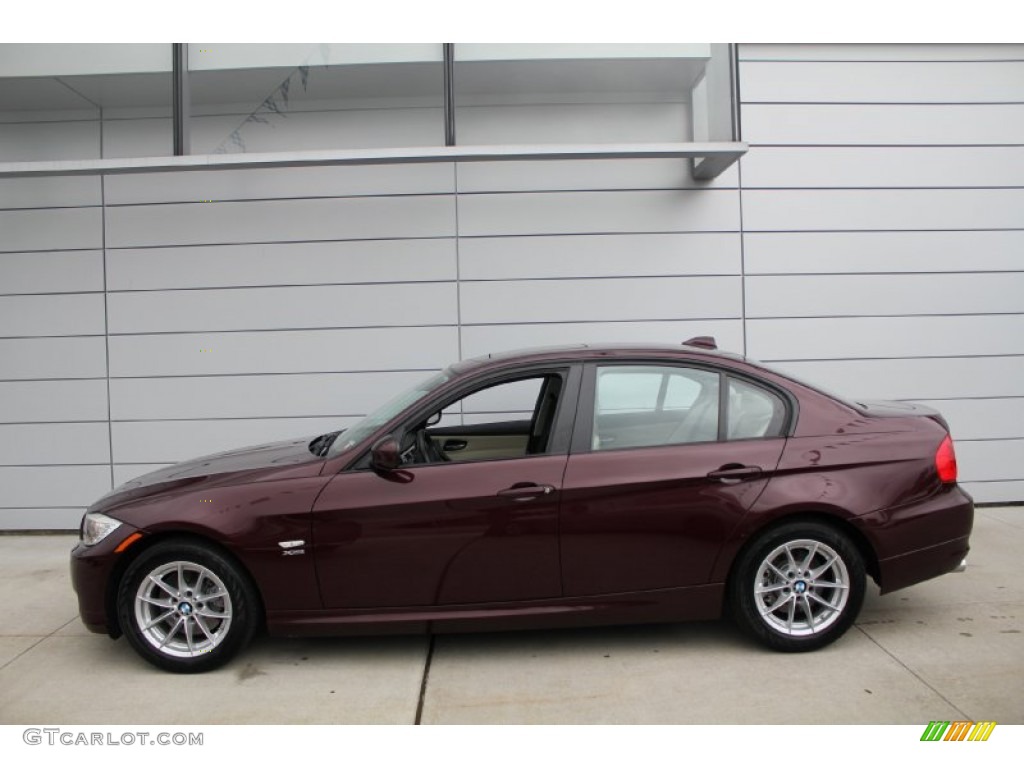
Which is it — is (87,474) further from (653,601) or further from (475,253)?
Result: (653,601)

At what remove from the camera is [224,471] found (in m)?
4.06

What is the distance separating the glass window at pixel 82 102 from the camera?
6734mm

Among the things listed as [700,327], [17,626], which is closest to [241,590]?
[17,626]

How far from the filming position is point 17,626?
469cm

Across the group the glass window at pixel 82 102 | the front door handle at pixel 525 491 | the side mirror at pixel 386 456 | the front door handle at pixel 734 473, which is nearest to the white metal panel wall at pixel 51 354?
the glass window at pixel 82 102

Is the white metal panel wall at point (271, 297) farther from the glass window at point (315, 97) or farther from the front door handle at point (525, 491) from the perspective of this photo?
the front door handle at point (525, 491)

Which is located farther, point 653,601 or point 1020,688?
point 653,601

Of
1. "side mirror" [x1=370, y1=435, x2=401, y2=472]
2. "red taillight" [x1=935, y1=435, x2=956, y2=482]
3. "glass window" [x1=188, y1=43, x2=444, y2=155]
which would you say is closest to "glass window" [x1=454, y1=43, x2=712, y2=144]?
"glass window" [x1=188, y1=43, x2=444, y2=155]

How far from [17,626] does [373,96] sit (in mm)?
4921

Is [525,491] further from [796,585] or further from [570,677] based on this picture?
[796,585]

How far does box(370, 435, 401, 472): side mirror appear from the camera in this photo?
3715 millimetres

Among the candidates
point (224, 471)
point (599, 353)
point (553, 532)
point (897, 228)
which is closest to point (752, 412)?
point (599, 353)

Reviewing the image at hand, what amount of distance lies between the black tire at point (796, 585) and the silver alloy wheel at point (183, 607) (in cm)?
248

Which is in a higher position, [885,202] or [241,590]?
[885,202]
